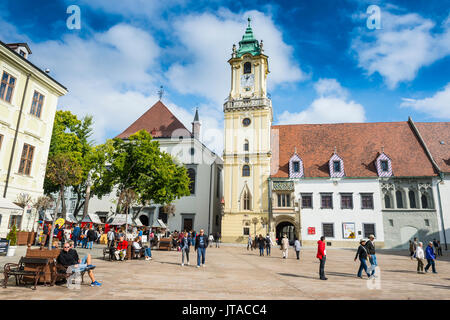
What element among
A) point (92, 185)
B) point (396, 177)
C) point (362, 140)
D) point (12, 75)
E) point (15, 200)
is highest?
point (362, 140)

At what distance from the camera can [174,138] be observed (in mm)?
41188

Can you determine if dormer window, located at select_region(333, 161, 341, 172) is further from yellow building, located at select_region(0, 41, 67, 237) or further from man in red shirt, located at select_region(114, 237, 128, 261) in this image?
yellow building, located at select_region(0, 41, 67, 237)

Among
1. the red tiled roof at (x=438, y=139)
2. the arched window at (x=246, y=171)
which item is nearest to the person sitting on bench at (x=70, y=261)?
the arched window at (x=246, y=171)

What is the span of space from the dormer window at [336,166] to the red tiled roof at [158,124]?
19.4m

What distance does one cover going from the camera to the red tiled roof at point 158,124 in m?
41.9

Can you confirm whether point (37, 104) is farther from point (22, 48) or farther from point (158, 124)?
point (158, 124)

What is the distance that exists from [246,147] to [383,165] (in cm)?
1650

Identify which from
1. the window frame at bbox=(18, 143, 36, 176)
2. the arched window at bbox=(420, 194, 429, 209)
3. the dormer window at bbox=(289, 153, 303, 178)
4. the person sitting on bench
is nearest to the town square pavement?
the person sitting on bench
